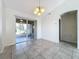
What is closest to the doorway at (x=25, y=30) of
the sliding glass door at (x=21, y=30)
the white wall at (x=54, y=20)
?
the sliding glass door at (x=21, y=30)

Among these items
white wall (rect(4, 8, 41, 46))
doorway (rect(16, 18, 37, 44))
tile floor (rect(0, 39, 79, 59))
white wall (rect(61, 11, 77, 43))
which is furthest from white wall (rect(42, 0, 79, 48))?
white wall (rect(4, 8, 41, 46))

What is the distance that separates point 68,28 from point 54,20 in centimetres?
179

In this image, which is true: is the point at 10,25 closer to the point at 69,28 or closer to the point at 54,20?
the point at 54,20

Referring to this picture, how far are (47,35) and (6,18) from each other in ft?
14.7

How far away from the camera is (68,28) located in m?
6.67

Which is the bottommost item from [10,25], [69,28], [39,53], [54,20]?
[39,53]

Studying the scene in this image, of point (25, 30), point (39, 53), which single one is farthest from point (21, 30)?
point (39, 53)

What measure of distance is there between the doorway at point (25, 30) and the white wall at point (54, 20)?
47.8 inches

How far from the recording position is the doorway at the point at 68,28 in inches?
245

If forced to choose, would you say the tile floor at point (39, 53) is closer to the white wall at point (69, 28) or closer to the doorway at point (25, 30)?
the doorway at point (25, 30)

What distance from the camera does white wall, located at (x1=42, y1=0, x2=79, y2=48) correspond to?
→ 4.90 metres

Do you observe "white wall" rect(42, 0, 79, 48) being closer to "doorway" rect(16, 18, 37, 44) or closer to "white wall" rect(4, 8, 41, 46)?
"doorway" rect(16, 18, 37, 44)

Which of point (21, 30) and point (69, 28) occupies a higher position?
point (69, 28)

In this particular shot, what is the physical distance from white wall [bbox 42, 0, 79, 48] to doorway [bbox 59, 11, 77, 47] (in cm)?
61
